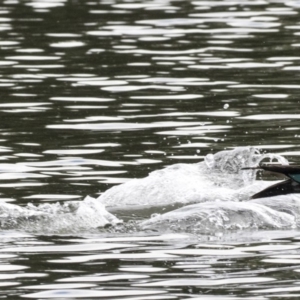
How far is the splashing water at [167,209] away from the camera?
1062 cm

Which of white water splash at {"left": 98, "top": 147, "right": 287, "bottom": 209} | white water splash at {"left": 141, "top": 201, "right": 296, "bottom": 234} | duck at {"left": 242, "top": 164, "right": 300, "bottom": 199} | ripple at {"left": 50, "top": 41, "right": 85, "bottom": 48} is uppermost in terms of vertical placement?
duck at {"left": 242, "top": 164, "right": 300, "bottom": 199}

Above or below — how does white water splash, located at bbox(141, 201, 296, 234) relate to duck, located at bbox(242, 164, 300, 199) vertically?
below

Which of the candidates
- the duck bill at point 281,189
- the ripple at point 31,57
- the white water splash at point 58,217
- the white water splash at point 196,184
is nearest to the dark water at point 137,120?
the ripple at point 31,57

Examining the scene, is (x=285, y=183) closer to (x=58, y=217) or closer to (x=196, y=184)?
(x=196, y=184)

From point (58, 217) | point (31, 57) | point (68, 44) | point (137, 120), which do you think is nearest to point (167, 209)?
point (58, 217)

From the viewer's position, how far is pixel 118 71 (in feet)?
61.4

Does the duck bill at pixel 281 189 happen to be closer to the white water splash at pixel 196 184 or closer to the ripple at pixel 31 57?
the white water splash at pixel 196 184

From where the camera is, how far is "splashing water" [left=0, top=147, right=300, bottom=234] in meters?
10.6

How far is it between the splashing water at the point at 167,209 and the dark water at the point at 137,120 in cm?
29

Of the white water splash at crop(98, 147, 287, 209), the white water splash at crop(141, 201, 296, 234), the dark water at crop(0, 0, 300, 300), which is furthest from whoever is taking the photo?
the white water splash at crop(98, 147, 287, 209)

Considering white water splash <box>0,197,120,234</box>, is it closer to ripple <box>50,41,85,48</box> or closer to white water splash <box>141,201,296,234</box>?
white water splash <box>141,201,296,234</box>

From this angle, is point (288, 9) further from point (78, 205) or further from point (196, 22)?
point (78, 205)

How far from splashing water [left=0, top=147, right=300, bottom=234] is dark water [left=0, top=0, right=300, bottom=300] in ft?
0.94

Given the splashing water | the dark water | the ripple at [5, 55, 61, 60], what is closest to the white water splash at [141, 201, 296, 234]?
the splashing water
